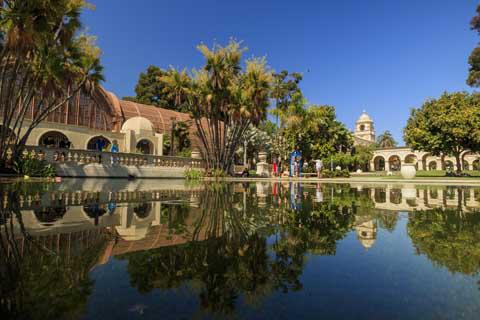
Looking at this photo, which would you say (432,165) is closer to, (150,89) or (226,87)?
(150,89)

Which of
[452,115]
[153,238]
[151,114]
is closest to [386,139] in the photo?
[452,115]

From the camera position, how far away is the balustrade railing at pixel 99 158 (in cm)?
1722

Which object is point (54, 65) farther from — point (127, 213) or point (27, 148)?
point (127, 213)

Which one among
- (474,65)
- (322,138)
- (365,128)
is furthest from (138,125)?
(365,128)

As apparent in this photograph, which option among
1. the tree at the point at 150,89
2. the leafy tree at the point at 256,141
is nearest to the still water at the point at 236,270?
the leafy tree at the point at 256,141

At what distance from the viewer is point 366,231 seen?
12.0 ft

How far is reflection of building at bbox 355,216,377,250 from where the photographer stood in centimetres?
310

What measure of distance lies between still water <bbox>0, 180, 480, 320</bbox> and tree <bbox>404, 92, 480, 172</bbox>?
34694mm

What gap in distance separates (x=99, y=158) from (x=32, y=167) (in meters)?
5.39

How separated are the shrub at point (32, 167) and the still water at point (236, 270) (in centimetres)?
1282

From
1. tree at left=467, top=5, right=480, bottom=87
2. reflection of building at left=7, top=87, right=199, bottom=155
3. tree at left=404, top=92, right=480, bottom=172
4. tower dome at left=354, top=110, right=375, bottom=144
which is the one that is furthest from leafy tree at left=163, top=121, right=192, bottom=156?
tower dome at left=354, top=110, right=375, bottom=144

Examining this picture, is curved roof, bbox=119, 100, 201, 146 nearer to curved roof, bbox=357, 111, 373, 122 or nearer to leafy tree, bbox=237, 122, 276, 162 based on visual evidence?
leafy tree, bbox=237, 122, 276, 162

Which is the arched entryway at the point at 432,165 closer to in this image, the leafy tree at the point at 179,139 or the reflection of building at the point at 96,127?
the leafy tree at the point at 179,139

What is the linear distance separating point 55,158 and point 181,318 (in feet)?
64.6
